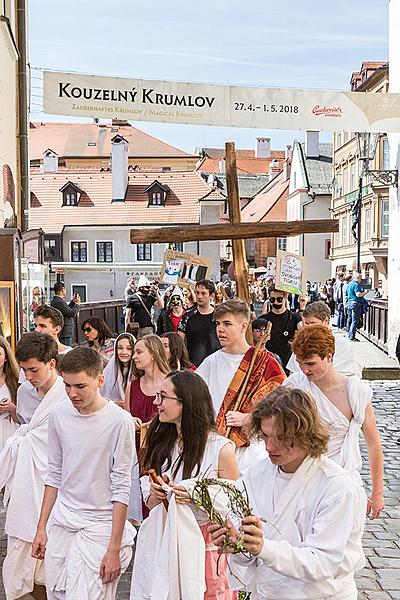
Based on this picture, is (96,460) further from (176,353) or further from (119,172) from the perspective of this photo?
(119,172)

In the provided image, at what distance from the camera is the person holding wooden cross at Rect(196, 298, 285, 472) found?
6.69 meters

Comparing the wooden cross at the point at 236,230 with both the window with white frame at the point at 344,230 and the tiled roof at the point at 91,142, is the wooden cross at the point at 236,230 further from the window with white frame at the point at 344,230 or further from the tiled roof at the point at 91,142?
the tiled roof at the point at 91,142

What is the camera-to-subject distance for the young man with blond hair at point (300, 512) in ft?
12.1

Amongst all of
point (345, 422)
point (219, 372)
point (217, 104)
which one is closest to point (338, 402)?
point (345, 422)

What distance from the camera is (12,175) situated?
18219 mm

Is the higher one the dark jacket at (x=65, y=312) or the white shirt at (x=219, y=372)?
the white shirt at (x=219, y=372)

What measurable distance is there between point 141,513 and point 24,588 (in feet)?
3.96

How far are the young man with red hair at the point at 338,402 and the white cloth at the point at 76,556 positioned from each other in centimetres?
152

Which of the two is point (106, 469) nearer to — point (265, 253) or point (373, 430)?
point (373, 430)

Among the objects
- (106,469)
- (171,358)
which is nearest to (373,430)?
(106,469)

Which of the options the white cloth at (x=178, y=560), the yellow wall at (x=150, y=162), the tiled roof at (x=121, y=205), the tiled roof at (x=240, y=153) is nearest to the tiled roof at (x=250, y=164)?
the tiled roof at (x=240, y=153)

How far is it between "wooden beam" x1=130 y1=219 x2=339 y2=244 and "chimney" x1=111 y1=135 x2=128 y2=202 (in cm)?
5696

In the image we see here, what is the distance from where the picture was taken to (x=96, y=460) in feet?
16.6

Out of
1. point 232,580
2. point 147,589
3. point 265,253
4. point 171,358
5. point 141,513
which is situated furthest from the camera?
point 265,253
